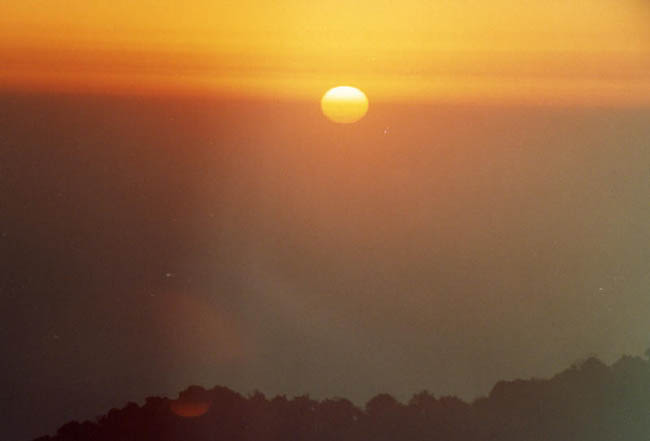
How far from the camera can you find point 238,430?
5.45 metres

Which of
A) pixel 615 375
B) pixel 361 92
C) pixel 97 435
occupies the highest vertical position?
pixel 361 92

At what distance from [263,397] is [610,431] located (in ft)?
7.91

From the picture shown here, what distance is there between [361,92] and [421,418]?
2281 millimetres

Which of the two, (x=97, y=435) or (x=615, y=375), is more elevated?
(x=615, y=375)

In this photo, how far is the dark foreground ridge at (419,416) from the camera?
5.37 metres

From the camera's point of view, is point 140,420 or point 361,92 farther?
point 361,92

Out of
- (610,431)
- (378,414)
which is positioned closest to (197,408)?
(378,414)

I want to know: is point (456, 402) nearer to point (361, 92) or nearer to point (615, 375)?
point (615, 375)

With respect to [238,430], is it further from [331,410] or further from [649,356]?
[649,356]

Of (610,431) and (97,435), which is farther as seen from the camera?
(610,431)

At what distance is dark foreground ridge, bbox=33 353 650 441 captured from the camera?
5.37m

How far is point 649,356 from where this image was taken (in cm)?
574

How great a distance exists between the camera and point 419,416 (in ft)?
18.4

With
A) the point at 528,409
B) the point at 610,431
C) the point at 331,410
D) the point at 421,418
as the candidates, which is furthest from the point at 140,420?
the point at 610,431
